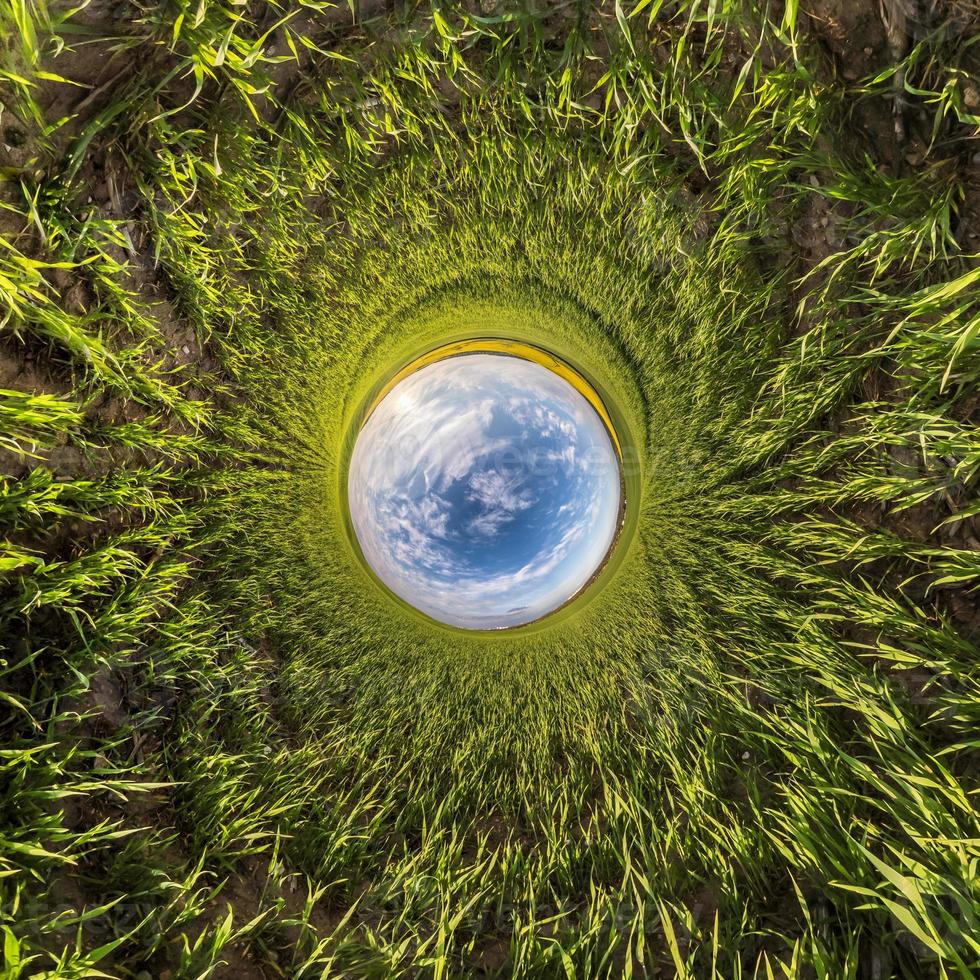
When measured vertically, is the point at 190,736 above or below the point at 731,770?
below

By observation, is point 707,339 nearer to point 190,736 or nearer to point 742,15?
point 742,15

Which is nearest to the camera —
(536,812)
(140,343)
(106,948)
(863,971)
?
(106,948)

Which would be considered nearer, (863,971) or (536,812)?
(863,971)

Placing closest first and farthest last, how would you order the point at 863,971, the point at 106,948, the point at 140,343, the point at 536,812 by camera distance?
the point at 106,948, the point at 863,971, the point at 140,343, the point at 536,812

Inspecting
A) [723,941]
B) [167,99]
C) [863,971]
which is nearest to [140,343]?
[167,99]

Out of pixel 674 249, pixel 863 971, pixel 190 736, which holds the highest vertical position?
pixel 674 249

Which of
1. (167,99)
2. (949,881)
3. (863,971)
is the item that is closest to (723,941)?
(863,971)
